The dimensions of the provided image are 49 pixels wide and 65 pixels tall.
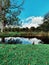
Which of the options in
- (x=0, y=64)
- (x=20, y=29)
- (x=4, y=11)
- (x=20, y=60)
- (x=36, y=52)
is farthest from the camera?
(x=20, y=29)

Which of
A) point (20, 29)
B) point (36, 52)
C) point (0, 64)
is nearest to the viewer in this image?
point (0, 64)

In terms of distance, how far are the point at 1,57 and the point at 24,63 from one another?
2.81 feet

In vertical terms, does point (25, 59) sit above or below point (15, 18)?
below

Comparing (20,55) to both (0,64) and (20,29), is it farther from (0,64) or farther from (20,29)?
(20,29)

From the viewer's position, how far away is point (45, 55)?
6727mm

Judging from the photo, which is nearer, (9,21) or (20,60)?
(20,60)

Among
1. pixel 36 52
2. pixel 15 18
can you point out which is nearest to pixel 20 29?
pixel 15 18

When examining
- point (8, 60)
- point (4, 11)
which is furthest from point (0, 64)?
point (4, 11)

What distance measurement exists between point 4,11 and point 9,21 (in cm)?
217

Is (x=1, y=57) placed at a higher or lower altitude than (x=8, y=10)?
lower

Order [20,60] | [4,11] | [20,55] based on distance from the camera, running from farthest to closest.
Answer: [4,11] < [20,55] < [20,60]

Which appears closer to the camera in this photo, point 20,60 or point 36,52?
point 20,60

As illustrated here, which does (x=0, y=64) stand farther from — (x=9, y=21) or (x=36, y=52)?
(x=9, y=21)

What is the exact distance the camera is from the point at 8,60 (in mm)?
6121
